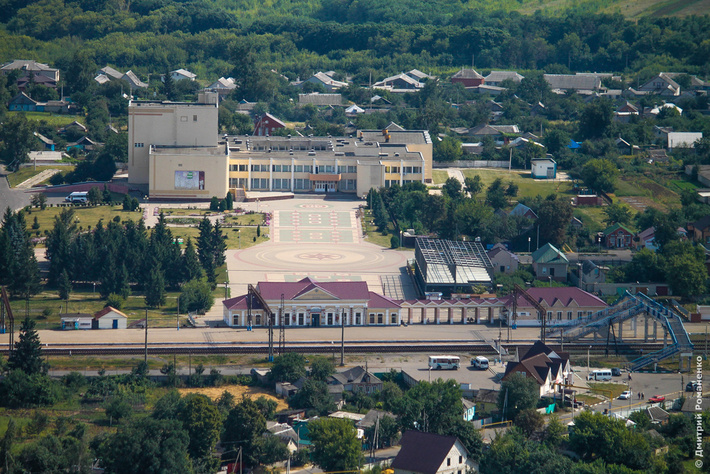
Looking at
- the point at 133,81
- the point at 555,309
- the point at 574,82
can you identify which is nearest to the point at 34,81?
the point at 133,81

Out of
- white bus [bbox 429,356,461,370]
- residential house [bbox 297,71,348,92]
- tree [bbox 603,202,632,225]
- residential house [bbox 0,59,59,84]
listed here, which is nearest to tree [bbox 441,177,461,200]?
tree [bbox 603,202,632,225]

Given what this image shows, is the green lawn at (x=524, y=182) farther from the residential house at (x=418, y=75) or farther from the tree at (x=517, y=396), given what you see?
the residential house at (x=418, y=75)

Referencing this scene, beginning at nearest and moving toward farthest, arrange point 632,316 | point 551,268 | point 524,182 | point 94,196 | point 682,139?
point 632,316, point 551,268, point 94,196, point 524,182, point 682,139

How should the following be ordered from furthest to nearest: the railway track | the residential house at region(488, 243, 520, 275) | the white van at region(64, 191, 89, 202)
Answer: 1. the white van at region(64, 191, 89, 202)
2. the residential house at region(488, 243, 520, 275)
3. the railway track

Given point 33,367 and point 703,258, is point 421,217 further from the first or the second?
point 33,367

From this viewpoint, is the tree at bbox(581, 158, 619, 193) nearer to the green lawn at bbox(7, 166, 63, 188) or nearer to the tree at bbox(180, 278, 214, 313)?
the tree at bbox(180, 278, 214, 313)

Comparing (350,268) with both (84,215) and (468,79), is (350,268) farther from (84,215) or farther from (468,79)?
(468,79)

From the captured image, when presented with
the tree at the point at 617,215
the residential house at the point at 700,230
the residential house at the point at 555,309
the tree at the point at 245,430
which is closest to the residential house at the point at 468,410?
the tree at the point at 245,430
